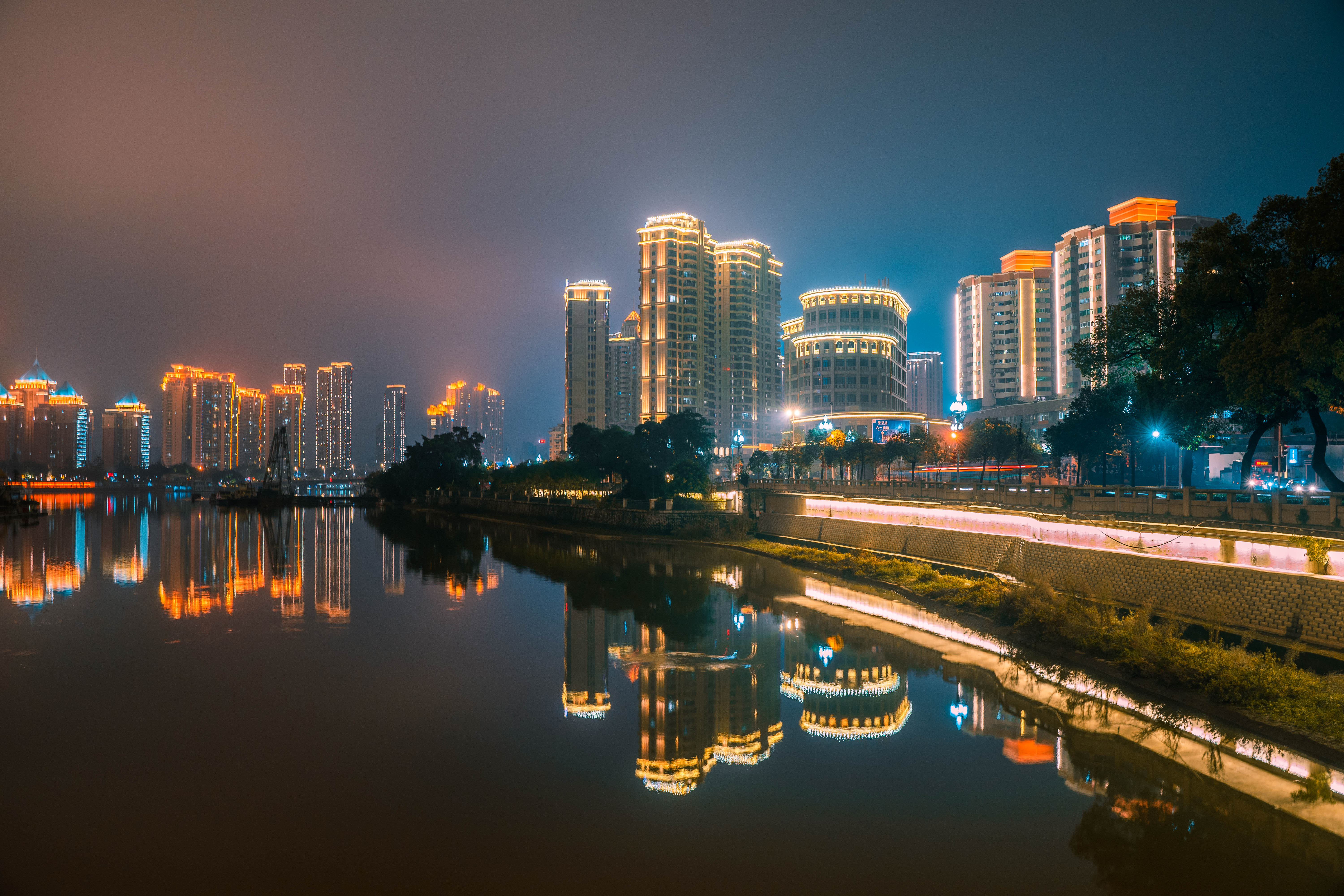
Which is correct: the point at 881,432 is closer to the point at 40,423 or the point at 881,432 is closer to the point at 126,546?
the point at 126,546

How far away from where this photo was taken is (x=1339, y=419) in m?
60.3

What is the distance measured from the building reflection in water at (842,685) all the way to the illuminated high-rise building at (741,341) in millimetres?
138948

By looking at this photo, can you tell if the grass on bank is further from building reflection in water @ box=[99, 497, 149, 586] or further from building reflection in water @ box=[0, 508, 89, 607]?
building reflection in water @ box=[99, 497, 149, 586]

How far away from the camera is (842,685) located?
19.5 metres

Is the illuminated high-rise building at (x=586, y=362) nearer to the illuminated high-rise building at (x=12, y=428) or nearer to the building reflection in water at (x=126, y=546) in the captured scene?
the building reflection in water at (x=126, y=546)

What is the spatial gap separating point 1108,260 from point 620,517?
358 feet

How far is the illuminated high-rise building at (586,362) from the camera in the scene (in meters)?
175

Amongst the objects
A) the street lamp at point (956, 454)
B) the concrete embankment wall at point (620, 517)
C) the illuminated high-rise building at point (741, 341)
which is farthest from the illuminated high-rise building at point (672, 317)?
the street lamp at point (956, 454)

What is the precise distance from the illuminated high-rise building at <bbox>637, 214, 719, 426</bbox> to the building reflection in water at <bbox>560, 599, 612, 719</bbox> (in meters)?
119

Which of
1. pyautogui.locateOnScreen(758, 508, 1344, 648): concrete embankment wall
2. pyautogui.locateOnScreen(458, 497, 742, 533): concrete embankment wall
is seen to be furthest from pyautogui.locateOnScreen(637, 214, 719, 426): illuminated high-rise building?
pyautogui.locateOnScreen(758, 508, 1344, 648): concrete embankment wall

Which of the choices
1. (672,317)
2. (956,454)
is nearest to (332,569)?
(956,454)

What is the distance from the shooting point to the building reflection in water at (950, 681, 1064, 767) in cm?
1432

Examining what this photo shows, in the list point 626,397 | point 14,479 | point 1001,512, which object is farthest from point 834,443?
point 14,479

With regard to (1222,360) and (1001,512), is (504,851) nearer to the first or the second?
(1001,512)
